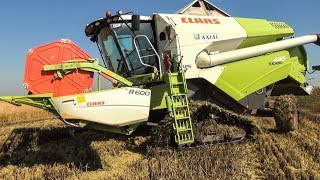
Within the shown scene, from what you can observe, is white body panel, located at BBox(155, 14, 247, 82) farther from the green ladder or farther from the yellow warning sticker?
the yellow warning sticker

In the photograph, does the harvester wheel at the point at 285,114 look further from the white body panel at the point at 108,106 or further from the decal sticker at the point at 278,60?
the white body panel at the point at 108,106

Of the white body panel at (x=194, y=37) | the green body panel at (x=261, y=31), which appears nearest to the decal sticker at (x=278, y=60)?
the green body panel at (x=261, y=31)

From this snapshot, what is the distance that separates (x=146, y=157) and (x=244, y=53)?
8.85 feet

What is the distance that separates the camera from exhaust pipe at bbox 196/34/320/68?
6461 millimetres

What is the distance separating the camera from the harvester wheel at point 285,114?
7367 mm

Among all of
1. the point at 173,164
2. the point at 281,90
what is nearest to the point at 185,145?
the point at 173,164

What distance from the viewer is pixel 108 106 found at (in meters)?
5.17

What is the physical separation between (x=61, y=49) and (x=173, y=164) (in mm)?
2127

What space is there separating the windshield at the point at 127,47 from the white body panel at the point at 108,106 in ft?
3.13

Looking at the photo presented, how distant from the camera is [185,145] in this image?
5941mm

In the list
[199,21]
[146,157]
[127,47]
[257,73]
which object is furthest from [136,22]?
[257,73]

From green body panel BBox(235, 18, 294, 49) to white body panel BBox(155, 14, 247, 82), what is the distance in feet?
1.17

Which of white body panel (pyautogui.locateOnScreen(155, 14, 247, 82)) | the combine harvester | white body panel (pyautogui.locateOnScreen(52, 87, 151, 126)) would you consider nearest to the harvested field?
the combine harvester

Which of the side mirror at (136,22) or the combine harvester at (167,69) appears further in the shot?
the side mirror at (136,22)
